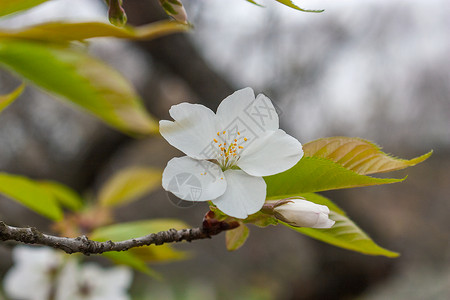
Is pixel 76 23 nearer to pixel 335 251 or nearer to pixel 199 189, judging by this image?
pixel 199 189

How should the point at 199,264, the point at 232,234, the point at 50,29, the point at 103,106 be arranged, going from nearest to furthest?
the point at 232,234 < the point at 50,29 < the point at 103,106 < the point at 199,264

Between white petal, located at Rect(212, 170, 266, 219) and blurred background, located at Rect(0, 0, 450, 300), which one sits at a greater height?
white petal, located at Rect(212, 170, 266, 219)

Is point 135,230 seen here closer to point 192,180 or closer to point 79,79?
point 79,79

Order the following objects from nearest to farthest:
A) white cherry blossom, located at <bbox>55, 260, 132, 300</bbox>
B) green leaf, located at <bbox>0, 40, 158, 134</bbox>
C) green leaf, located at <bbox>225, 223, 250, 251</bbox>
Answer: green leaf, located at <bbox>225, 223, 250, 251</bbox>, green leaf, located at <bbox>0, 40, 158, 134</bbox>, white cherry blossom, located at <bbox>55, 260, 132, 300</bbox>

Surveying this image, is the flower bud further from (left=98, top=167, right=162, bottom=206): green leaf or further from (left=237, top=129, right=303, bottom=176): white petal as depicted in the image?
(left=98, top=167, right=162, bottom=206): green leaf

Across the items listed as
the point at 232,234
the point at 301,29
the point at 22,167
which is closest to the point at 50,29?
the point at 232,234

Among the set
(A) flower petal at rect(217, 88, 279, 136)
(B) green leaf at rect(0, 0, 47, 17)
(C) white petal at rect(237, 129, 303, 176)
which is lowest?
(C) white petal at rect(237, 129, 303, 176)

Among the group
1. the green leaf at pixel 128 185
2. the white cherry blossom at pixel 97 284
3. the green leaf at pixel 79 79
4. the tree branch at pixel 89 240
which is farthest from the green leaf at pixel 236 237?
the green leaf at pixel 128 185

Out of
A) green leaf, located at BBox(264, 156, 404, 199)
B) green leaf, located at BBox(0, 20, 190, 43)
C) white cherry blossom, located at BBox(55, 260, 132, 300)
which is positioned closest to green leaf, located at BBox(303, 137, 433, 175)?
green leaf, located at BBox(264, 156, 404, 199)
